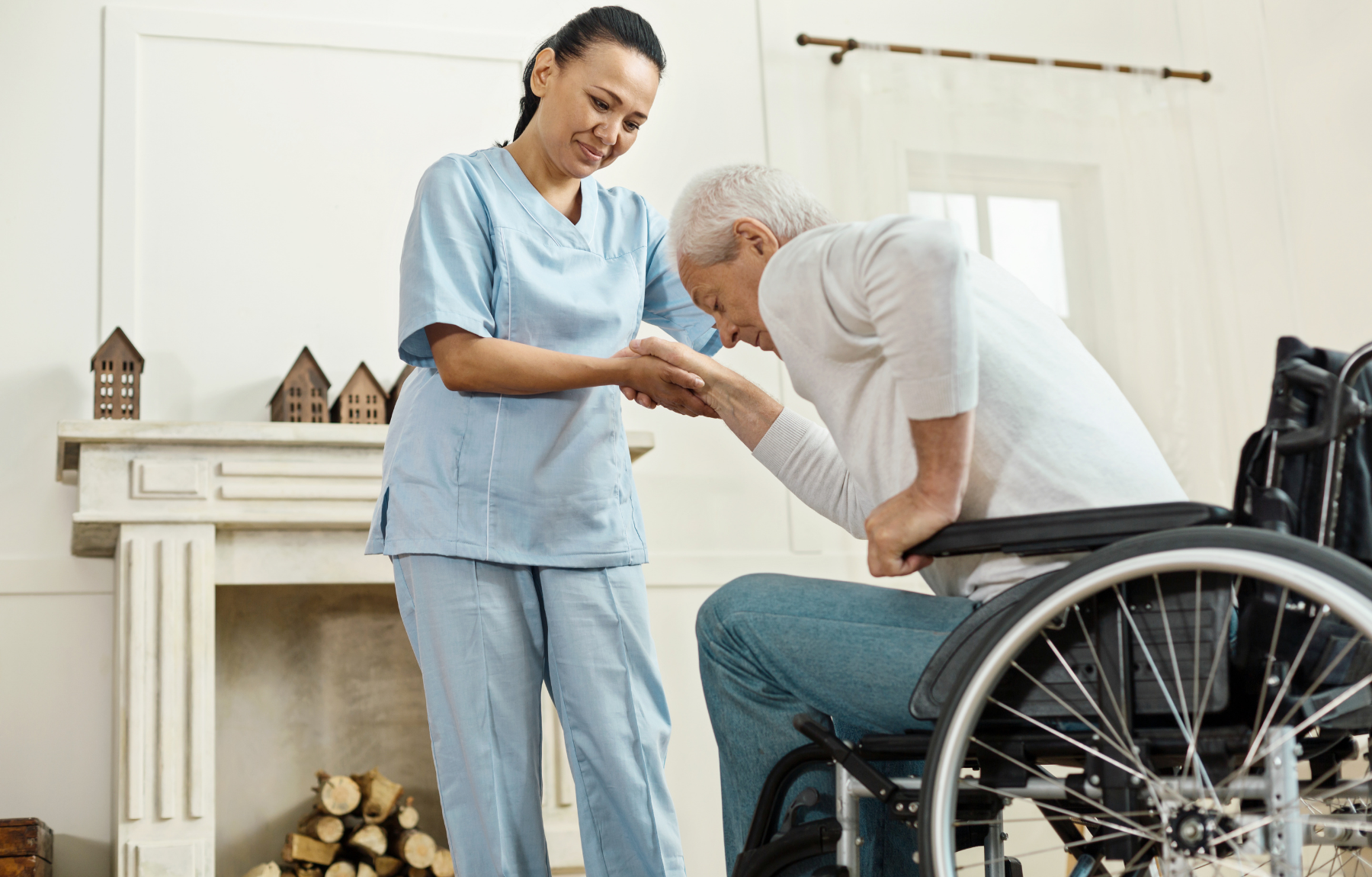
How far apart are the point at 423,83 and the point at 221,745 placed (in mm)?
1756

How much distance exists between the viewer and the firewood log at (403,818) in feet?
8.83

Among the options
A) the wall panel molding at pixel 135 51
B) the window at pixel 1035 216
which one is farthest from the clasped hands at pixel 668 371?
the window at pixel 1035 216

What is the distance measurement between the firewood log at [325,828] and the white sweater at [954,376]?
74.6 inches

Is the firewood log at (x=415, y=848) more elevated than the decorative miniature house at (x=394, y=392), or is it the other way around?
the decorative miniature house at (x=394, y=392)

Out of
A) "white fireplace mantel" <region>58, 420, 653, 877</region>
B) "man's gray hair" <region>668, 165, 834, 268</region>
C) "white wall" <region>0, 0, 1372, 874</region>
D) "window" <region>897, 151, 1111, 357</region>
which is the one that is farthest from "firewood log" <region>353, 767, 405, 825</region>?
"window" <region>897, 151, 1111, 357</region>

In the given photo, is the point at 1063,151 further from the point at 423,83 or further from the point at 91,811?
the point at 91,811

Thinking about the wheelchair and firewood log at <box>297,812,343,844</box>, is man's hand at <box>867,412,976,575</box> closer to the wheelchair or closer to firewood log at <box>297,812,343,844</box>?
the wheelchair

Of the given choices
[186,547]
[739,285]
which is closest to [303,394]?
[186,547]

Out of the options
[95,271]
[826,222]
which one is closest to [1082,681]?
[826,222]

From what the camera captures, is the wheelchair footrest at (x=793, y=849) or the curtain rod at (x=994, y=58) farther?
the curtain rod at (x=994, y=58)

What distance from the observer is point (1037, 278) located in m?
3.44

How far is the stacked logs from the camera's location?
2637mm

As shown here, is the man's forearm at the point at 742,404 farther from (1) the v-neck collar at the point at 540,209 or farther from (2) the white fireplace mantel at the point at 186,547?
(2) the white fireplace mantel at the point at 186,547

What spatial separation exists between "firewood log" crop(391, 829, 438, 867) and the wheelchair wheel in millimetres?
1910
